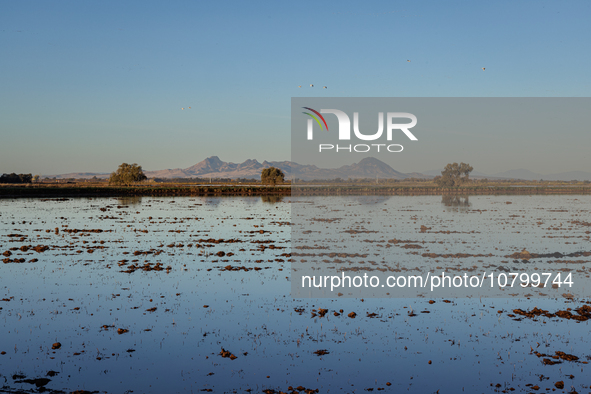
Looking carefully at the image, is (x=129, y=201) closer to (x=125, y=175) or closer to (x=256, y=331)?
(x=256, y=331)

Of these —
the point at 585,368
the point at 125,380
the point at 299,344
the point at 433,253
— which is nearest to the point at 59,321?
the point at 125,380

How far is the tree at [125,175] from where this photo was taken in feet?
583

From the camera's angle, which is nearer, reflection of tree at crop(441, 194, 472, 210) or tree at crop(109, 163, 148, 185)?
reflection of tree at crop(441, 194, 472, 210)

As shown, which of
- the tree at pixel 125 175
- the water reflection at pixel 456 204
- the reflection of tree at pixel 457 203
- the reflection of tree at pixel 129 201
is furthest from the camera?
the tree at pixel 125 175

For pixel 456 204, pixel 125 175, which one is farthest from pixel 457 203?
pixel 125 175

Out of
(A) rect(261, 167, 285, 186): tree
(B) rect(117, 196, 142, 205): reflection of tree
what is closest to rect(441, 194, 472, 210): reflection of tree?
(B) rect(117, 196, 142, 205): reflection of tree

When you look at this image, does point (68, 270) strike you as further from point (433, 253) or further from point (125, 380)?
point (433, 253)

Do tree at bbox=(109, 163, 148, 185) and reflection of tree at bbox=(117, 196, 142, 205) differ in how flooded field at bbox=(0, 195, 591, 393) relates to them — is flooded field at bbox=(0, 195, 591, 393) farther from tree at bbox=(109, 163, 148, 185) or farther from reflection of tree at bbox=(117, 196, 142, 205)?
tree at bbox=(109, 163, 148, 185)

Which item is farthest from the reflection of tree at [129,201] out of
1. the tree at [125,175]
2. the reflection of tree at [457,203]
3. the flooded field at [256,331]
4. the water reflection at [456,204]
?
the tree at [125,175]

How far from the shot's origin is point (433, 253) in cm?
2681

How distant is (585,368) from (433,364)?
3.83 m

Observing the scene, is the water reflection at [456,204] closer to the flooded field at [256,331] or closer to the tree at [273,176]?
the flooded field at [256,331]

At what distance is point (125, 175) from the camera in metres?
178

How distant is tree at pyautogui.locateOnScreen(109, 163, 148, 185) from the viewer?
17762 centimetres
